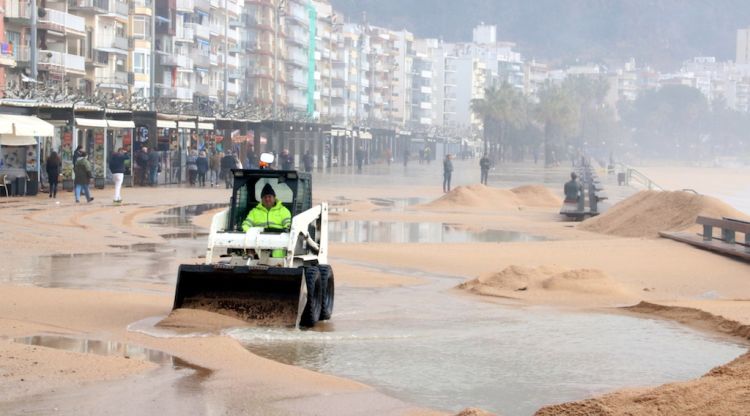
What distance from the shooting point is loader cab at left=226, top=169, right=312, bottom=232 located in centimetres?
1566

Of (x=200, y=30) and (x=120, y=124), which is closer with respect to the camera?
(x=120, y=124)

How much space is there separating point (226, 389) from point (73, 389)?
118cm

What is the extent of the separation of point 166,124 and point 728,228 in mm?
31884

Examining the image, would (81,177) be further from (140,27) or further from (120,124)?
A: (140,27)

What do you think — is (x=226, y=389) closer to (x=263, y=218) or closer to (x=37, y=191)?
(x=263, y=218)

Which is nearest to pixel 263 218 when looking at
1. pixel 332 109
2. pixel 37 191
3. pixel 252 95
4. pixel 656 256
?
pixel 656 256

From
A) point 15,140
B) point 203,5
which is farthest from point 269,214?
point 203,5

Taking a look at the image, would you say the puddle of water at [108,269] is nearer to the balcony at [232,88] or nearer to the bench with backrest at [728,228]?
the bench with backrest at [728,228]

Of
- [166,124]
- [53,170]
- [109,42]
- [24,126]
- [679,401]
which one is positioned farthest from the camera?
[109,42]

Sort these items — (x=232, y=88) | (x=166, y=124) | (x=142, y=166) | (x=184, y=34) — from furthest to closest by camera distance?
(x=232, y=88) < (x=184, y=34) < (x=166, y=124) < (x=142, y=166)

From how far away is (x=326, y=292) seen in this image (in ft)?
51.4

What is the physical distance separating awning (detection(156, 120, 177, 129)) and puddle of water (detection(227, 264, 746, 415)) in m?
37.1

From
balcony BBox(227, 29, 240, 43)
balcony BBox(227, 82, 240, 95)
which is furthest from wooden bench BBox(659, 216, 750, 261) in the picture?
balcony BBox(227, 29, 240, 43)

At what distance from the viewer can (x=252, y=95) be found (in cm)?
14488
